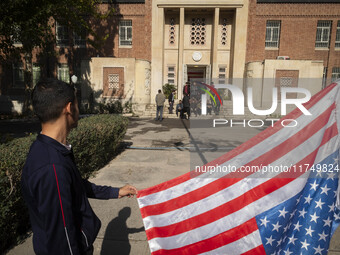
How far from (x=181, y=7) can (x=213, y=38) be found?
4155mm

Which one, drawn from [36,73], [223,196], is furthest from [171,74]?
[223,196]

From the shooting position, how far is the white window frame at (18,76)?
2478 centimetres

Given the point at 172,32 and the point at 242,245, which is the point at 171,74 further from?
the point at 242,245

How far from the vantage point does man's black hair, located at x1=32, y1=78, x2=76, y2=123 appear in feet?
5.36

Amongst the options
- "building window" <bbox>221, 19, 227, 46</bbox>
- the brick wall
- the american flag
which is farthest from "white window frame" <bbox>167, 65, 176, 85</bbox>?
the american flag

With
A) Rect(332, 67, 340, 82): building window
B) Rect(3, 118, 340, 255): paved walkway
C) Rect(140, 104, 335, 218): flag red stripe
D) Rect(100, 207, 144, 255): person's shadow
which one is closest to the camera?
Rect(140, 104, 335, 218): flag red stripe

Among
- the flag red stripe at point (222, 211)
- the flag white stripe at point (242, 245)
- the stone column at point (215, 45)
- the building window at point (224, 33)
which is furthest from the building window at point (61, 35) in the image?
the flag white stripe at point (242, 245)

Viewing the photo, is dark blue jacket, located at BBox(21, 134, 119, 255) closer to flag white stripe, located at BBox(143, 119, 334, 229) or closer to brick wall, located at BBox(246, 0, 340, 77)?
flag white stripe, located at BBox(143, 119, 334, 229)

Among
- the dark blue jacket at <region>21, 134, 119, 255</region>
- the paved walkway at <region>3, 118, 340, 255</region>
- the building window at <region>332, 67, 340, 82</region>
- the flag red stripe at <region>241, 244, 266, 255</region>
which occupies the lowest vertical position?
the paved walkway at <region>3, 118, 340, 255</region>

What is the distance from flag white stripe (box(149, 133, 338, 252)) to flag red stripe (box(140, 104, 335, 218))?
10.1 inches

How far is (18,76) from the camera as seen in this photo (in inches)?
981

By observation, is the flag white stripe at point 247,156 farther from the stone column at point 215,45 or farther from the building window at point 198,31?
the building window at point 198,31

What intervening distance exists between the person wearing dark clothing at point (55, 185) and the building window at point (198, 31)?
2492 cm

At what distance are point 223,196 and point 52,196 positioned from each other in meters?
1.54
